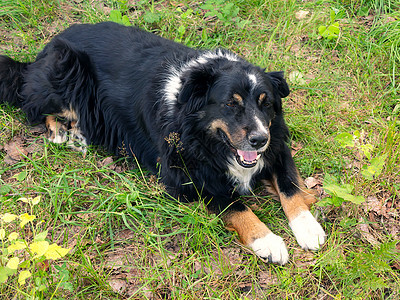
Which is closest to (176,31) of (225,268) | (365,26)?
(365,26)

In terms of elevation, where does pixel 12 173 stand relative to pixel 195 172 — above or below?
below

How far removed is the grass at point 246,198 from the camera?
2883 millimetres

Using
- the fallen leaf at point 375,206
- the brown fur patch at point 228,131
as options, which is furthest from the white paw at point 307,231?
the brown fur patch at point 228,131

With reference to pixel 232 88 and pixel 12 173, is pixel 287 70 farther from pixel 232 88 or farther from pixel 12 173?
pixel 12 173

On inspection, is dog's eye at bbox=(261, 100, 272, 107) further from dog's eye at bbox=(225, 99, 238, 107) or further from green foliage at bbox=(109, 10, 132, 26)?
green foliage at bbox=(109, 10, 132, 26)

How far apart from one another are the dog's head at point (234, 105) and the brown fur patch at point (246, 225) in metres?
0.43

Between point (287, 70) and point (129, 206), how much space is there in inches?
111

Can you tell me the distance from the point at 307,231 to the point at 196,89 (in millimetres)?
1517

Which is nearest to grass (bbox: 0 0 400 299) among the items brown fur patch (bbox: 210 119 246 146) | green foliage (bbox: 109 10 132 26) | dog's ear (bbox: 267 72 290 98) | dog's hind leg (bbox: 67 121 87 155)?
dog's hind leg (bbox: 67 121 87 155)

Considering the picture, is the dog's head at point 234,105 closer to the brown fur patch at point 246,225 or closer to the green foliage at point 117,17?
the brown fur patch at point 246,225

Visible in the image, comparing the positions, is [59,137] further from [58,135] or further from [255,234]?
[255,234]

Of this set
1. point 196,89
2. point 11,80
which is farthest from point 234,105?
point 11,80

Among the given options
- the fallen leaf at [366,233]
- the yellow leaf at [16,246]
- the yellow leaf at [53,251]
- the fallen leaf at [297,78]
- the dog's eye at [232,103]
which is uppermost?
the dog's eye at [232,103]

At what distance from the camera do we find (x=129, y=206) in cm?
332
